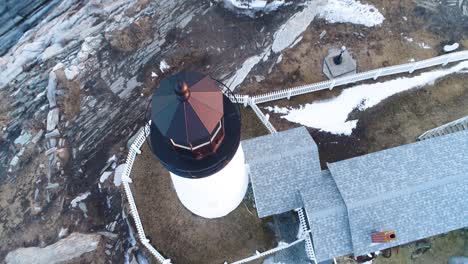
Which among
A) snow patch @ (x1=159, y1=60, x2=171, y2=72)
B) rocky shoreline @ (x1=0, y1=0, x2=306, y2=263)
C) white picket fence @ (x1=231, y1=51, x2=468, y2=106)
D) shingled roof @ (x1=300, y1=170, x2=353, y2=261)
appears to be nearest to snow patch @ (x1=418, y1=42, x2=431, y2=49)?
white picket fence @ (x1=231, y1=51, x2=468, y2=106)

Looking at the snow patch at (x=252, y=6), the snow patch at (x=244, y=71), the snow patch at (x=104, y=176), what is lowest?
the snow patch at (x=104, y=176)

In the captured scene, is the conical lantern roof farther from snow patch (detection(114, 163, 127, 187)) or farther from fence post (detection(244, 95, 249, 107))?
snow patch (detection(114, 163, 127, 187))

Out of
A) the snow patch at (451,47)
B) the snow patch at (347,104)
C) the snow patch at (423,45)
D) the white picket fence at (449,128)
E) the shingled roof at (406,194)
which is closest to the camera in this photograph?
the shingled roof at (406,194)

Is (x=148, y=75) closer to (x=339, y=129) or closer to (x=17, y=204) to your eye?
(x=17, y=204)

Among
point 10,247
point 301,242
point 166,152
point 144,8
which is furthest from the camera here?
point 144,8

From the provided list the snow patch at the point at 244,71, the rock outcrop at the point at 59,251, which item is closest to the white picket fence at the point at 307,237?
the snow patch at the point at 244,71

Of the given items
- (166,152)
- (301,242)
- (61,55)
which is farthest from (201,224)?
(61,55)

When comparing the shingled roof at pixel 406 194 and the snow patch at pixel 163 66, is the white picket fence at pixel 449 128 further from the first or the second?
the snow patch at pixel 163 66

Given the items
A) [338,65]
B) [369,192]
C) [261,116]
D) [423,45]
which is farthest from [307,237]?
[423,45]
